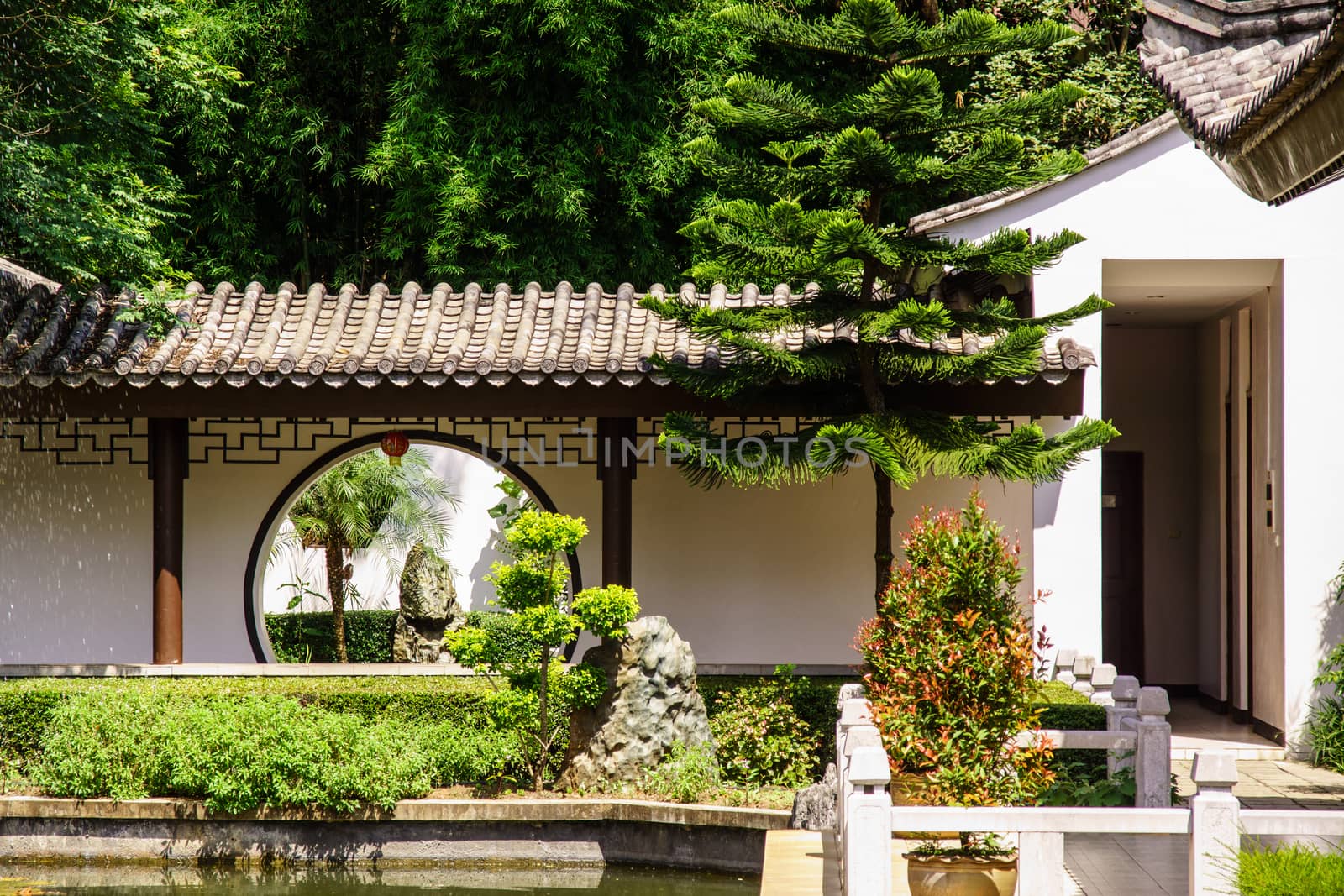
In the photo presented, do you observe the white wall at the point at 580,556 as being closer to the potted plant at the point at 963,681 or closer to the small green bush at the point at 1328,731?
the small green bush at the point at 1328,731

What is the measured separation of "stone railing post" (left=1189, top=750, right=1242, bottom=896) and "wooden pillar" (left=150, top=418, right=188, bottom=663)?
7.01 m

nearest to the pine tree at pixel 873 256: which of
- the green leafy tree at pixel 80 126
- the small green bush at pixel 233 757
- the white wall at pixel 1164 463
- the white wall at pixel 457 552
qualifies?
the small green bush at pixel 233 757

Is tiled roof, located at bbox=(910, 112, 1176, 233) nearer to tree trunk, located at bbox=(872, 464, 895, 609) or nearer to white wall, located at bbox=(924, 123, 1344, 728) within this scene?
white wall, located at bbox=(924, 123, 1344, 728)

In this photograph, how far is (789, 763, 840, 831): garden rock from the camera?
6.54 meters

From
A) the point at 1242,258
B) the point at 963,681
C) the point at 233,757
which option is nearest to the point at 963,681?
the point at 963,681

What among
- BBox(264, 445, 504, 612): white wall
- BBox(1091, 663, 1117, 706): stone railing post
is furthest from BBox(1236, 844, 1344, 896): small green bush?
BBox(264, 445, 504, 612): white wall

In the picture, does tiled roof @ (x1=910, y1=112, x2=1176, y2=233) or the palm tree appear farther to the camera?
the palm tree

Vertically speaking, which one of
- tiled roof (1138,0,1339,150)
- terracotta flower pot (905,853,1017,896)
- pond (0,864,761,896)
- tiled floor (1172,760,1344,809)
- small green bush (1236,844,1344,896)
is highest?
tiled roof (1138,0,1339,150)

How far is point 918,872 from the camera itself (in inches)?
172

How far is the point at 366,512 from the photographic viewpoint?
1620 centimetres

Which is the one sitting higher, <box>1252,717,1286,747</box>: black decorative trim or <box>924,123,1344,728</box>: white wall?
<box>924,123,1344,728</box>: white wall

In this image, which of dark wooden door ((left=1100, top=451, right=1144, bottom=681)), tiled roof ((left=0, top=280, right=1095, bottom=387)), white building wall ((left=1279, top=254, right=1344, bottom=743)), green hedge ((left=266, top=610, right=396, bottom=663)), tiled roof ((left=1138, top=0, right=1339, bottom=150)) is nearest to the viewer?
tiled roof ((left=1138, top=0, right=1339, bottom=150))

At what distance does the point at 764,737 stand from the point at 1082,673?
200cm

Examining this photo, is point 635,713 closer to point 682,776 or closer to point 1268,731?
point 682,776
